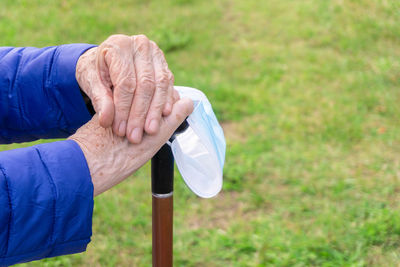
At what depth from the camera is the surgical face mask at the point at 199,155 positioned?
1.47 m

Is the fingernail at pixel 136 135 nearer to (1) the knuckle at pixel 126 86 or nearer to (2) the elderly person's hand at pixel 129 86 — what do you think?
(2) the elderly person's hand at pixel 129 86

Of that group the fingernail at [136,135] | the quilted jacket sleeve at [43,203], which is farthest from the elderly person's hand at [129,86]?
the quilted jacket sleeve at [43,203]

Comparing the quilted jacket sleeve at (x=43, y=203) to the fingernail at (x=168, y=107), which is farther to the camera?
the fingernail at (x=168, y=107)

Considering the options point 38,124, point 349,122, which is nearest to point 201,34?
point 349,122

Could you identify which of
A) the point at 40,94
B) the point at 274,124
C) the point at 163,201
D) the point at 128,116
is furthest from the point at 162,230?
the point at 274,124

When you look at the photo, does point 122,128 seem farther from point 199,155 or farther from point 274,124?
point 274,124

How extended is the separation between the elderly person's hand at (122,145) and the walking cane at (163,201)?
50 mm

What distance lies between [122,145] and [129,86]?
0.60ft

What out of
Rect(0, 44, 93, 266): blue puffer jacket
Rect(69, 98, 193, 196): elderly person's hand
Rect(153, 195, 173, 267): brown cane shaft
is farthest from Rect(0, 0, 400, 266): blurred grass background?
Rect(0, 44, 93, 266): blue puffer jacket

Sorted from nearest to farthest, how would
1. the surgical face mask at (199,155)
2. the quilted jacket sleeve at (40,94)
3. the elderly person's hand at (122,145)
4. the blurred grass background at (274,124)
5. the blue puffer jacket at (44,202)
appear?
the blue puffer jacket at (44,202), the elderly person's hand at (122,145), the surgical face mask at (199,155), the quilted jacket sleeve at (40,94), the blurred grass background at (274,124)

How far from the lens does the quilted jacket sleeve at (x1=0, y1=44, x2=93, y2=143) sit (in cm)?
167

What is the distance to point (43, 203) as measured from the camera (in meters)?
1.16

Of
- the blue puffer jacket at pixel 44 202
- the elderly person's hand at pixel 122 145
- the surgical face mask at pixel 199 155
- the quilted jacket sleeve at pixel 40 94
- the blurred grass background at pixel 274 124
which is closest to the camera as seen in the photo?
the blue puffer jacket at pixel 44 202

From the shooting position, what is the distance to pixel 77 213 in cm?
120
